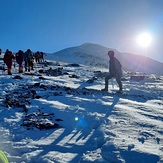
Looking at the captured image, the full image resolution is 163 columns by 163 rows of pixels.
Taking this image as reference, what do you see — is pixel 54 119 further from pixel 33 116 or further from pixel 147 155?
pixel 147 155

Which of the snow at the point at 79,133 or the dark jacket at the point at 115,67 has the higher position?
the dark jacket at the point at 115,67

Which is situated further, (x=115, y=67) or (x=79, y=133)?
(x=115, y=67)

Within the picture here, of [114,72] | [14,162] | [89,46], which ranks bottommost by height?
[14,162]

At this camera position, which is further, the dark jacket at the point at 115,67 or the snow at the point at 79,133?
the dark jacket at the point at 115,67

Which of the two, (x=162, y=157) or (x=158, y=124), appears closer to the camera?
(x=162, y=157)

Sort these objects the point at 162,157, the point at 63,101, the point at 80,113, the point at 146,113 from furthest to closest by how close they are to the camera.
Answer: the point at 63,101 < the point at 146,113 < the point at 80,113 < the point at 162,157

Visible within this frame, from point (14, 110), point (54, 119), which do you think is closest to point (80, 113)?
point (54, 119)

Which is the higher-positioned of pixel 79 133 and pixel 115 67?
pixel 115 67

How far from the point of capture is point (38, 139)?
598cm

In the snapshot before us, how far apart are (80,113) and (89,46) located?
106918 millimetres

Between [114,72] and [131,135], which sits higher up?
[114,72]

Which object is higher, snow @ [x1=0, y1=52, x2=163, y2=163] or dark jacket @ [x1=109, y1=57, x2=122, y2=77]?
dark jacket @ [x1=109, y1=57, x2=122, y2=77]

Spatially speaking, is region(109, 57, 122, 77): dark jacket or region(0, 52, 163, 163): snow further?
region(109, 57, 122, 77): dark jacket

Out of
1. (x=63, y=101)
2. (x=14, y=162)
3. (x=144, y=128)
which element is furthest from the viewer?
(x=63, y=101)
